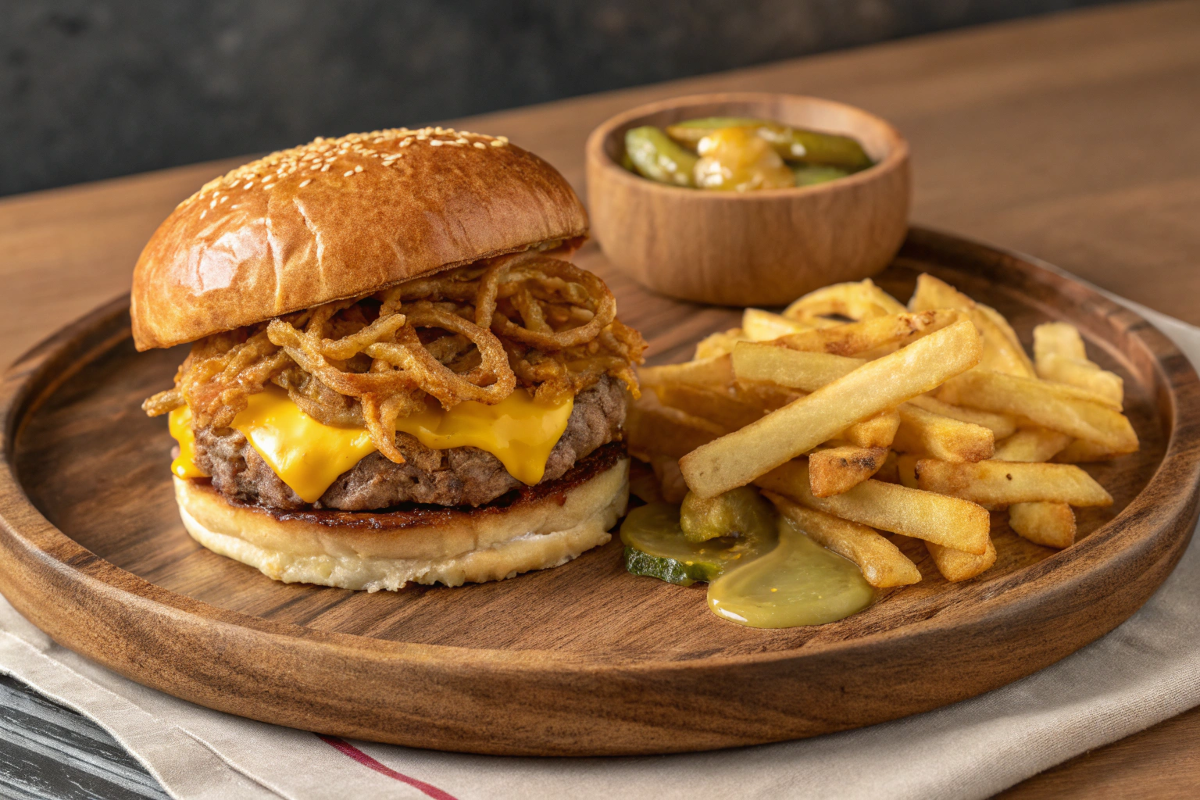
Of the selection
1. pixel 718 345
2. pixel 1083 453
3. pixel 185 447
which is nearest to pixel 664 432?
pixel 718 345

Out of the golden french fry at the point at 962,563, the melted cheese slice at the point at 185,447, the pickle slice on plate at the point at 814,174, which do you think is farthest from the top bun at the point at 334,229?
the pickle slice on plate at the point at 814,174

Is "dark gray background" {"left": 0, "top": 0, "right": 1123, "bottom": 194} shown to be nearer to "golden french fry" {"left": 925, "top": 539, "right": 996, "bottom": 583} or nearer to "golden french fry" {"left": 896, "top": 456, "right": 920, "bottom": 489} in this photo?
"golden french fry" {"left": 896, "top": 456, "right": 920, "bottom": 489}

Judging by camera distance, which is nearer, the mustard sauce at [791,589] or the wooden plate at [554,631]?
the wooden plate at [554,631]

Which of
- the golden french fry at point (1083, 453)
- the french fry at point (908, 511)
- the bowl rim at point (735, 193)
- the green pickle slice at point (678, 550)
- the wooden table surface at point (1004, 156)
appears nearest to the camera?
the french fry at point (908, 511)

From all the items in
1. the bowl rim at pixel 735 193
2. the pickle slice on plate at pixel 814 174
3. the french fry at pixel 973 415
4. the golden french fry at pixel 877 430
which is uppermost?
the bowl rim at pixel 735 193

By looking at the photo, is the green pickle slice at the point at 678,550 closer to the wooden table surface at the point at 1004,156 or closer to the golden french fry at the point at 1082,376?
the golden french fry at the point at 1082,376

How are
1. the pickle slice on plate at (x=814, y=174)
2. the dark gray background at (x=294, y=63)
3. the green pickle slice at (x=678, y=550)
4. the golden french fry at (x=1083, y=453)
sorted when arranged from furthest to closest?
the dark gray background at (x=294, y=63) < the pickle slice on plate at (x=814, y=174) < the golden french fry at (x=1083, y=453) < the green pickle slice at (x=678, y=550)

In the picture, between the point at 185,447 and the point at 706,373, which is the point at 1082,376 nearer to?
the point at 706,373
